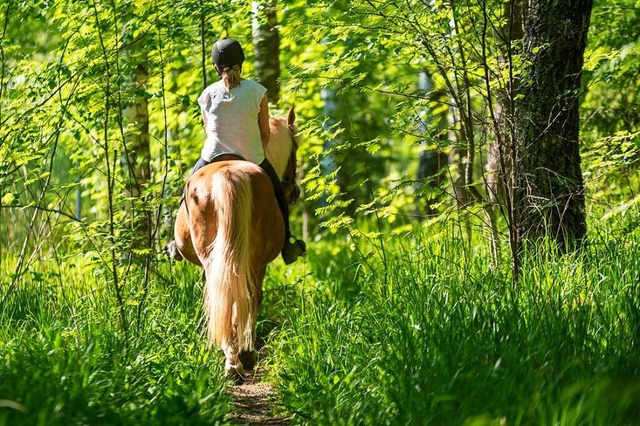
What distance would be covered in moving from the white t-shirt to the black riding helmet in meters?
0.17

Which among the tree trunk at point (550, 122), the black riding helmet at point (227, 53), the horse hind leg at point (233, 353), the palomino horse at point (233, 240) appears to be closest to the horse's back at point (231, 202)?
the palomino horse at point (233, 240)

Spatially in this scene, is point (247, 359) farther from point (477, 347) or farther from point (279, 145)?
point (477, 347)

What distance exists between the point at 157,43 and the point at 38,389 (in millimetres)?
4389

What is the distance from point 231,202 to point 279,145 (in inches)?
56.8

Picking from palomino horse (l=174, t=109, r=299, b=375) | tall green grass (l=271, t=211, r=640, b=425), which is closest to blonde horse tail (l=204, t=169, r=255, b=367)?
palomino horse (l=174, t=109, r=299, b=375)

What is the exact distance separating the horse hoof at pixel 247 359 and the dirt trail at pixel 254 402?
62mm

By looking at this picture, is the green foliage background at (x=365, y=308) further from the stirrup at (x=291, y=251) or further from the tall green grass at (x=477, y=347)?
the stirrup at (x=291, y=251)

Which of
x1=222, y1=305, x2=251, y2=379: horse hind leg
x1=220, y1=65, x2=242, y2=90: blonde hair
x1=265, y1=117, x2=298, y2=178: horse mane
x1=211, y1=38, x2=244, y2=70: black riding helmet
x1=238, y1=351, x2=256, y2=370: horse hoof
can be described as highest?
x1=211, y1=38, x2=244, y2=70: black riding helmet

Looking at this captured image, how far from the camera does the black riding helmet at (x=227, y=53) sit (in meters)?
6.85

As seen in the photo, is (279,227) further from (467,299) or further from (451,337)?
(451,337)

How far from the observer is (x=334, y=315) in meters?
6.16

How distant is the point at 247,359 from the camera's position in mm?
6371

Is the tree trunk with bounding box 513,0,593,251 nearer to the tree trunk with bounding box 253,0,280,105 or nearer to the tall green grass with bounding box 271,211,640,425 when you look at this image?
the tall green grass with bounding box 271,211,640,425

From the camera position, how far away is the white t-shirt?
6.99 m
